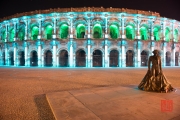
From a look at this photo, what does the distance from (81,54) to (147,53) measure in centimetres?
1459

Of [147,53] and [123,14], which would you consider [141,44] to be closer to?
[147,53]

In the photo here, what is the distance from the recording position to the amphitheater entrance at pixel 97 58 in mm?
24112

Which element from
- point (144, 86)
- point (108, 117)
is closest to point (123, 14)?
point (144, 86)

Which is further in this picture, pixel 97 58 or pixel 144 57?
pixel 144 57

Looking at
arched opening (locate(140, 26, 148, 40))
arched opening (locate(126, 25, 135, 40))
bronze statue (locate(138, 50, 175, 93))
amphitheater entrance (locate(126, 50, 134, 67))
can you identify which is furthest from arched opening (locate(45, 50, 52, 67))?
bronze statue (locate(138, 50, 175, 93))

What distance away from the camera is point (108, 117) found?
2.81 meters

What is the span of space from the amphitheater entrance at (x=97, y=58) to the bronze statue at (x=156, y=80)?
18.3 m

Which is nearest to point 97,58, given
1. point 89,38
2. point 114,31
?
point 89,38

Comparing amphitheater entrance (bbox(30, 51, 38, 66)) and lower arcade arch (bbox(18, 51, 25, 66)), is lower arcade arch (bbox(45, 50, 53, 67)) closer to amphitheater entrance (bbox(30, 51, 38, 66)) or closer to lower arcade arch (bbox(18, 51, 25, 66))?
amphitheater entrance (bbox(30, 51, 38, 66))

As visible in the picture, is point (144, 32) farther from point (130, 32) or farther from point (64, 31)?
point (64, 31)

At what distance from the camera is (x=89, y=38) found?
23.0 metres

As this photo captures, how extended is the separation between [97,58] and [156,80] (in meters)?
18.8

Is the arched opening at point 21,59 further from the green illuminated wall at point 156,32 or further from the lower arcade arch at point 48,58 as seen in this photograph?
the green illuminated wall at point 156,32

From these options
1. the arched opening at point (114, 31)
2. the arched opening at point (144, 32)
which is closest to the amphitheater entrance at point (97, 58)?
the arched opening at point (114, 31)
